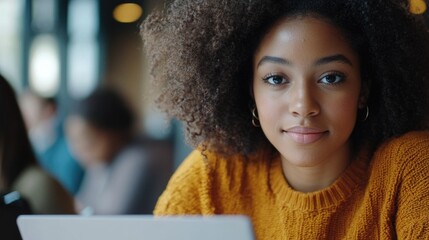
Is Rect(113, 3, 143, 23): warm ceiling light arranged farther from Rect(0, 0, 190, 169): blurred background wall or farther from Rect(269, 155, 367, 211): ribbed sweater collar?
Rect(269, 155, 367, 211): ribbed sweater collar

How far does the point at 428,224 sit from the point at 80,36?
4.83m

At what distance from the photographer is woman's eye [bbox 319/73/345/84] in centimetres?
136

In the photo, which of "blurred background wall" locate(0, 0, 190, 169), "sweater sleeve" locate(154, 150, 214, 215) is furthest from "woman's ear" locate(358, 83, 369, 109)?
"blurred background wall" locate(0, 0, 190, 169)

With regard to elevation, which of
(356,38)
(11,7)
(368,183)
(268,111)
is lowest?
(368,183)

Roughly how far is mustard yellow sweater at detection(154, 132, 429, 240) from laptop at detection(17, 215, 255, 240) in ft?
1.39

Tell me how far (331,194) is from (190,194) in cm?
32

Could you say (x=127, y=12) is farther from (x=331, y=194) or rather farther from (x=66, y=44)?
(x=331, y=194)

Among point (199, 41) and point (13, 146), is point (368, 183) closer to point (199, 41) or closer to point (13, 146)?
point (199, 41)

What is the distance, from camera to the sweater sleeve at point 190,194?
1.56 metres

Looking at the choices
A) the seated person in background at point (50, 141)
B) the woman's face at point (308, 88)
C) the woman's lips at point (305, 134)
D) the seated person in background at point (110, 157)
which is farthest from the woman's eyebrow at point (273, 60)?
the seated person in background at point (50, 141)

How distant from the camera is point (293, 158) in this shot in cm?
141

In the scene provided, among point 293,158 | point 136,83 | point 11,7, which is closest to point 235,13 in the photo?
point 293,158

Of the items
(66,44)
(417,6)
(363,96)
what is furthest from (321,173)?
(66,44)

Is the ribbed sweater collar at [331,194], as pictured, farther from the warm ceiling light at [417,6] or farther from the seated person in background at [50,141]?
the seated person in background at [50,141]
